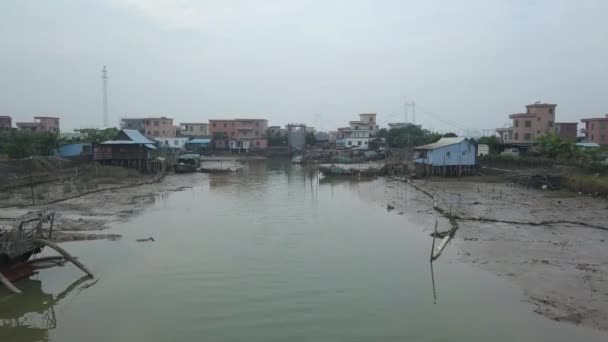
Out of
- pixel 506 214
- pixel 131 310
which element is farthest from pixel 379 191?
pixel 131 310

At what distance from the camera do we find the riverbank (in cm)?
1106

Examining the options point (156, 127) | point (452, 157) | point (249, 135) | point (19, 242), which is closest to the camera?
point (19, 242)

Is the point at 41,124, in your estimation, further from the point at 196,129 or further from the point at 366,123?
the point at 366,123

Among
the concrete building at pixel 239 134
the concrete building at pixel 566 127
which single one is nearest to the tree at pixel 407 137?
the concrete building at pixel 566 127

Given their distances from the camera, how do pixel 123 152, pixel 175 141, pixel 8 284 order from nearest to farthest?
pixel 8 284
pixel 123 152
pixel 175 141

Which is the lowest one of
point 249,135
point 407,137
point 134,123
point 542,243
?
point 542,243

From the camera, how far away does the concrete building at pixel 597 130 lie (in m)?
54.5

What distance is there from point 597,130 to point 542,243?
47.5m

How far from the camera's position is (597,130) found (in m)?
55.2

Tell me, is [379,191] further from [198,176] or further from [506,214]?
[198,176]

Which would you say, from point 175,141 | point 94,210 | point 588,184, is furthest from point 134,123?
point 588,184

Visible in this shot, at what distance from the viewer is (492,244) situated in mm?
16125

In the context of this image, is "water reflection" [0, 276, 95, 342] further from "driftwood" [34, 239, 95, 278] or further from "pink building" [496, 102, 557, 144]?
"pink building" [496, 102, 557, 144]

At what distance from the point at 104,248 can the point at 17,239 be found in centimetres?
414
